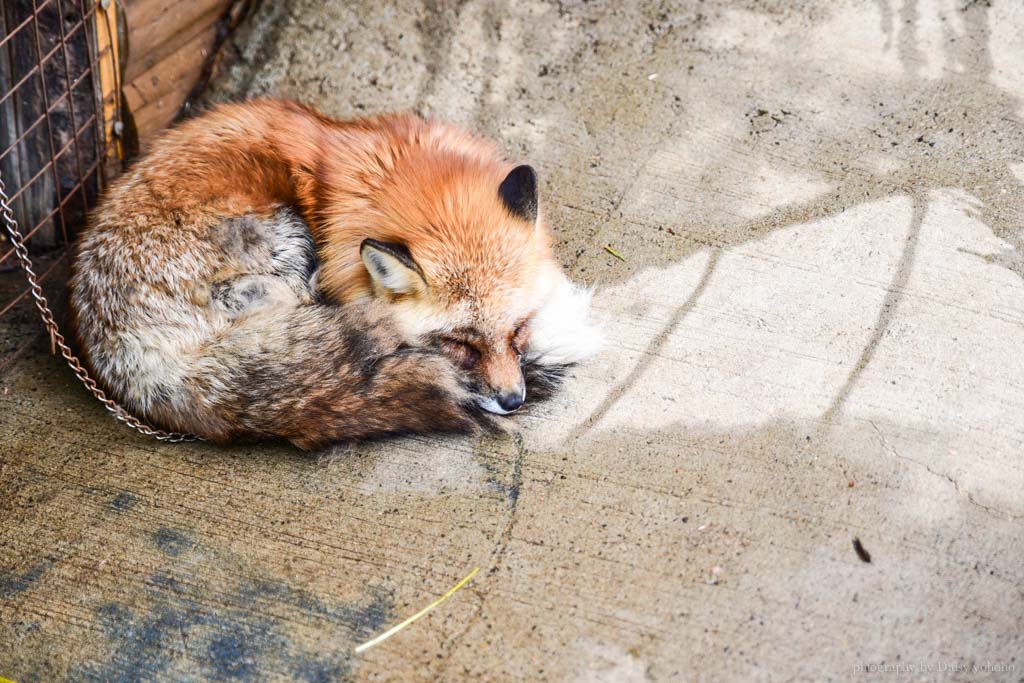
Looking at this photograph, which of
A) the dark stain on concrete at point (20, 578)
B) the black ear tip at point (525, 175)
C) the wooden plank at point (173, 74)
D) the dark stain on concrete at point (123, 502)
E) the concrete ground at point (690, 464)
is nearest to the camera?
the concrete ground at point (690, 464)

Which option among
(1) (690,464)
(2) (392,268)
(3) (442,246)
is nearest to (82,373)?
(2) (392,268)

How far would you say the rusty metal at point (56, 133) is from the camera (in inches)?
124

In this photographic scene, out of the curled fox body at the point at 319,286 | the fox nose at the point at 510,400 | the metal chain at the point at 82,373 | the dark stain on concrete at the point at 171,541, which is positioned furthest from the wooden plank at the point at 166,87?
the fox nose at the point at 510,400

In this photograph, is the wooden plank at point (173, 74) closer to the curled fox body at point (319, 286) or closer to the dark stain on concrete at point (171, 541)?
the curled fox body at point (319, 286)

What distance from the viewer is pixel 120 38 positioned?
3408mm

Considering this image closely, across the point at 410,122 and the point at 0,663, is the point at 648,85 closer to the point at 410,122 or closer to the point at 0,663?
the point at 410,122

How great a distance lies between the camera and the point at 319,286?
2.89m

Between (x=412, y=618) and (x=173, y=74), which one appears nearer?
(x=412, y=618)

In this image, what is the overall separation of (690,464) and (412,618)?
915mm

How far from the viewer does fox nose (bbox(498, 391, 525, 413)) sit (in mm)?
2621

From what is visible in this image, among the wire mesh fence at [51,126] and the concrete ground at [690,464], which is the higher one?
the wire mesh fence at [51,126]

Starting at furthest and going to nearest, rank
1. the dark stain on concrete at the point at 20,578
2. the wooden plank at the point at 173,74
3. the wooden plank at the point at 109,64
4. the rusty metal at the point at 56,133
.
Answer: the wooden plank at the point at 173,74 < the wooden plank at the point at 109,64 < the rusty metal at the point at 56,133 < the dark stain on concrete at the point at 20,578

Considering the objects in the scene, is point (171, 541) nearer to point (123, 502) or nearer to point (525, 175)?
point (123, 502)

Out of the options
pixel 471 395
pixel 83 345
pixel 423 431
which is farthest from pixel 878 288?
pixel 83 345
